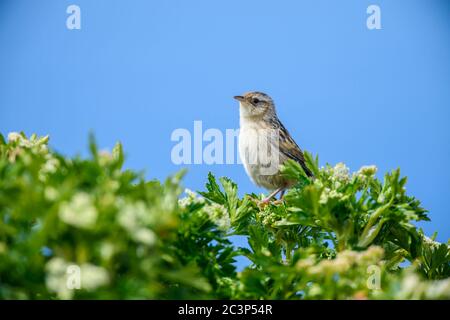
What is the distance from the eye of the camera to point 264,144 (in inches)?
295

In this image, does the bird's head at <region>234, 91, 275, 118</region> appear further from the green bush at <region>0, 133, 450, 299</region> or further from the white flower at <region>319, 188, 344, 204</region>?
the white flower at <region>319, 188, 344, 204</region>

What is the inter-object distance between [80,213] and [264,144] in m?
5.91

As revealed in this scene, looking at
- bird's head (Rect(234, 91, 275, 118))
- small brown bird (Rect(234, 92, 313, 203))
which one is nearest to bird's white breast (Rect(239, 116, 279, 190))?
small brown bird (Rect(234, 92, 313, 203))

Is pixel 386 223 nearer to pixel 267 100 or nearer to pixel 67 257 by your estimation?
pixel 67 257

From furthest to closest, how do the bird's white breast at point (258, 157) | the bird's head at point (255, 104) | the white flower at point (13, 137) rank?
the bird's head at point (255, 104) < the bird's white breast at point (258, 157) < the white flower at point (13, 137)

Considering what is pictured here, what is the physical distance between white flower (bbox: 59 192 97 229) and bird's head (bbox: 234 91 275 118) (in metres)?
6.54

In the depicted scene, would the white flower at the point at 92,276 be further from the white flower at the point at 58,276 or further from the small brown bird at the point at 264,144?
the small brown bird at the point at 264,144

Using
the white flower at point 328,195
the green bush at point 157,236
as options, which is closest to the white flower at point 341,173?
the green bush at point 157,236

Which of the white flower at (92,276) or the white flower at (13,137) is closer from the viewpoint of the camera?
the white flower at (92,276)

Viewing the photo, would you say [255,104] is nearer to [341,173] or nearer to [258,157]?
[258,157]

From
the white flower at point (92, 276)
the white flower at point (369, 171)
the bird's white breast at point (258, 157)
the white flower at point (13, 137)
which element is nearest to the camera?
Result: the white flower at point (92, 276)

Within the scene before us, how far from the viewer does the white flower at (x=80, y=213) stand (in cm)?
166

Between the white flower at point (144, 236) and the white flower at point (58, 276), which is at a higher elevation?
the white flower at point (144, 236)
